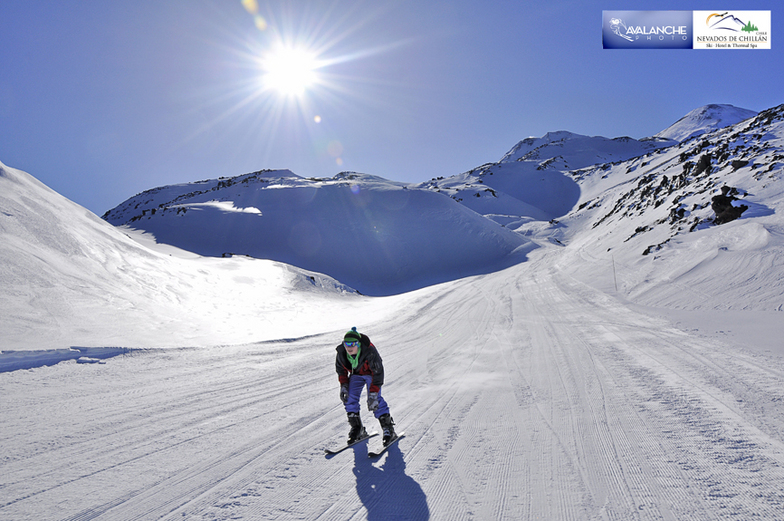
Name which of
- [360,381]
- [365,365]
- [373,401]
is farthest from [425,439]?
[365,365]

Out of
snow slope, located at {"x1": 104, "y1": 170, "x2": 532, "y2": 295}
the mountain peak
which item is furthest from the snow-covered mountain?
the mountain peak

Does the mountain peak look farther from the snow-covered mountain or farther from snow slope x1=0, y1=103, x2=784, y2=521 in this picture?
snow slope x1=0, y1=103, x2=784, y2=521

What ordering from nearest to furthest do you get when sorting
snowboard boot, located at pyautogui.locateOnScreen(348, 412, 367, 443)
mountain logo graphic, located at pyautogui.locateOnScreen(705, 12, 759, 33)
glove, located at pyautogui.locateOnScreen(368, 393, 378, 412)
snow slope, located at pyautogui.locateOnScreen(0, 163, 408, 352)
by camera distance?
glove, located at pyautogui.locateOnScreen(368, 393, 378, 412) < snowboard boot, located at pyautogui.locateOnScreen(348, 412, 367, 443) < snow slope, located at pyautogui.locateOnScreen(0, 163, 408, 352) < mountain logo graphic, located at pyautogui.locateOnScreen(705, 12, 759, 33)

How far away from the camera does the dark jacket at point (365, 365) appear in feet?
15.0

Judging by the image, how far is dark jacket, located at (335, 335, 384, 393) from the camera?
4586 mm

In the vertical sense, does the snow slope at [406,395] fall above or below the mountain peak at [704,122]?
below

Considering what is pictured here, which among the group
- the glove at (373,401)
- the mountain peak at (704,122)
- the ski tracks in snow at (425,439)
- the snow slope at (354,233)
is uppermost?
the mountain peak at (704,122)

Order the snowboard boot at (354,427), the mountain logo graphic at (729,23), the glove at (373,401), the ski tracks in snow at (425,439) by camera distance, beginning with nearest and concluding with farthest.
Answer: the ski tracks in snow at (425,439) → the glove at (373,401) → the snowboard boot at (354,427) → the mountain logo graphic at (729,23)

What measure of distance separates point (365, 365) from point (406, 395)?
2.04m

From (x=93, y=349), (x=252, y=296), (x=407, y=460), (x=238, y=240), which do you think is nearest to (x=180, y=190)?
(x=238, y=240)

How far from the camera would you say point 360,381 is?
4.61 metres

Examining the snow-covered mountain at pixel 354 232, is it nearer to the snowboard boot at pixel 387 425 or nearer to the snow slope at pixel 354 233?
the snow slope at pixel 354 233

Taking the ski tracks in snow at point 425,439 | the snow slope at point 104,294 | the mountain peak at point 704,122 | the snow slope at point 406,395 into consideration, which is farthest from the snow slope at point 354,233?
the mountain peak at point 704,122

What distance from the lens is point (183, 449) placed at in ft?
14.5
